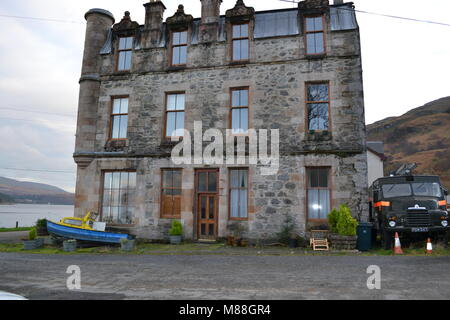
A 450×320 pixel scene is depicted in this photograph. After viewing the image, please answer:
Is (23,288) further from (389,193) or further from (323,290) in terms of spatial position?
(389,193)

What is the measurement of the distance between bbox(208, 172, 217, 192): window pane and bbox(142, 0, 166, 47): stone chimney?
24.1ft

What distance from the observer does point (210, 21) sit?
630 inches

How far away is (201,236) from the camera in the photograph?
48.1ft

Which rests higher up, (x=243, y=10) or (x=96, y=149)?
(x=243, y=10)

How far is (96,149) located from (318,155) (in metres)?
10.7

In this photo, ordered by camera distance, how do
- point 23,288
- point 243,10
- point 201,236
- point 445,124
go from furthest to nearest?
point 445,124 < point 243,10 < point 201,236 < point 23,288

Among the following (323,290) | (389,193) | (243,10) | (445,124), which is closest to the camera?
(323,290)

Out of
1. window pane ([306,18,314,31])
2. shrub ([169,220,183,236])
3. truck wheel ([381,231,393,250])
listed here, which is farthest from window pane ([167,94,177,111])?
truck wheel ([381,231,393,250])

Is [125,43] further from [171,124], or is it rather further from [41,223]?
[41,223]

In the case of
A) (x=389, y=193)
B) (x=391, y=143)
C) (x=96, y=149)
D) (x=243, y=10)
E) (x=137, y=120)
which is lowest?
(x=389, y=193)

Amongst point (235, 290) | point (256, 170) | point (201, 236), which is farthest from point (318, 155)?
point (235, 290)

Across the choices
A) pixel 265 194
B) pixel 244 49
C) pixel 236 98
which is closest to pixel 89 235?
pixel 265 194

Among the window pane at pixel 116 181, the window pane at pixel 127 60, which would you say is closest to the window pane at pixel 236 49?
the window pane at pixel 127 60

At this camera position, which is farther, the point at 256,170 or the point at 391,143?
the point at 391,143
